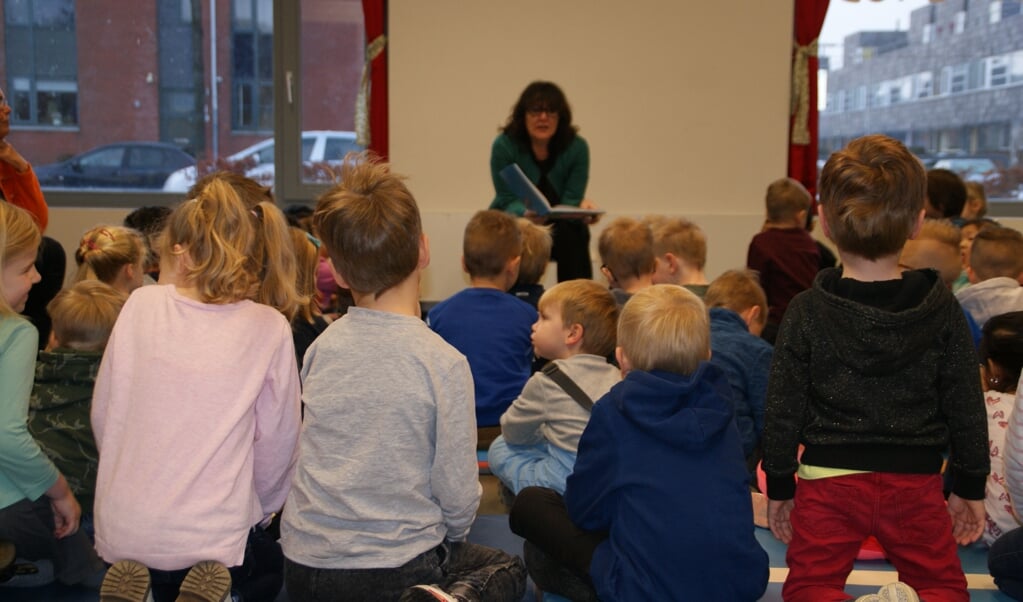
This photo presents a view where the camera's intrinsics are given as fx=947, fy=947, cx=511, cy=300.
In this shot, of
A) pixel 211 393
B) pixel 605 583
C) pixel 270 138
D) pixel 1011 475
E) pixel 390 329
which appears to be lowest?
pixel 605 583

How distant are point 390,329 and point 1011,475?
1487 millimetres

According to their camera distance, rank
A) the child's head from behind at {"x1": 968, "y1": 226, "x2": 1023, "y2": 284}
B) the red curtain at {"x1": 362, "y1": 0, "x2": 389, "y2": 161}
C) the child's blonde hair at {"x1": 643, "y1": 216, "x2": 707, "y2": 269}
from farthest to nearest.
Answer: the red curtain at {"x1": 362, "y1": 0, "x2": 389, "y2": 161}, the child's blonde hair at {"x1": 643, "y1": 216, "x2": 707, "y2": 269}, the child's head from behind at {"x1": 968, "y1": 226, "x2": 1023, "y2": 284}

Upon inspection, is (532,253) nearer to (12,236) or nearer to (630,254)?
(630,254)

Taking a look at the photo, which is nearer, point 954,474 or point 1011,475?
point 954,474

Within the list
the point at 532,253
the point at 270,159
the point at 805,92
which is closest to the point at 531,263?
the point at 532,253

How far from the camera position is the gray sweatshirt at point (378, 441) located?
180cm

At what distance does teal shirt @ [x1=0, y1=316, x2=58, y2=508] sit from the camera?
2.01 metres

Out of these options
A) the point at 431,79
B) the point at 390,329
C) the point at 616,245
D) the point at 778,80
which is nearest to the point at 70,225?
the point at 431,79

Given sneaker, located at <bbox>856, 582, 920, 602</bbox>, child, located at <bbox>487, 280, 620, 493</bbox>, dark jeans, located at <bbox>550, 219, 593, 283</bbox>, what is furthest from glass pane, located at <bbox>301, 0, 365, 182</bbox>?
sneaker, located at <bbox>856, 582, 920, 602</bbox>

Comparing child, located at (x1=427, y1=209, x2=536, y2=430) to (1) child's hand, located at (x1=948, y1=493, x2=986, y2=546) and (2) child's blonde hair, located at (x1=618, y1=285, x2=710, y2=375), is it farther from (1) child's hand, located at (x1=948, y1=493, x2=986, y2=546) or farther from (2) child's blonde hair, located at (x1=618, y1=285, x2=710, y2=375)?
(1) child's hand, located at (x1=948, y1=493, x2=986, y2=546)

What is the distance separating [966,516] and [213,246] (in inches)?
66.0

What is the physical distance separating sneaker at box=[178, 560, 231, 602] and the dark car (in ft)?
17.2

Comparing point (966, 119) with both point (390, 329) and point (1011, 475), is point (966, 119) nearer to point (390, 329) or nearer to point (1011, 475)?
point (1011, 475)

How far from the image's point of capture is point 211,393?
1854 millimetres
